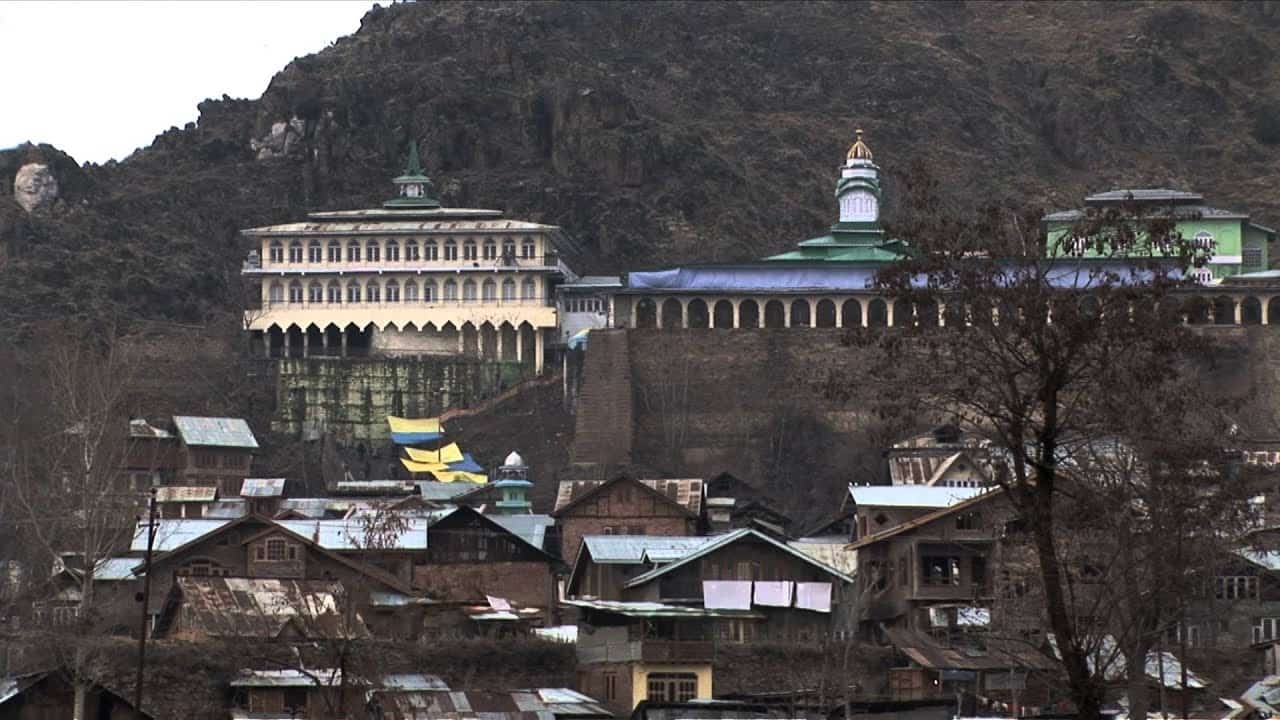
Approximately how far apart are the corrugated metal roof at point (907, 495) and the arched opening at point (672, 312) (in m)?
30.6

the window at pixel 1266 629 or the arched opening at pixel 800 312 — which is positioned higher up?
the arched opening at pixel 800 312

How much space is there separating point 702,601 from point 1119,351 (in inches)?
1872

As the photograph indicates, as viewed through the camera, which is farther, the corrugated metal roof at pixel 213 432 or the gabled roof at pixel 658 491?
the corrugated metal roof at pixel 213 432

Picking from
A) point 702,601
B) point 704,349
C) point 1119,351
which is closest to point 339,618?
point 702,601

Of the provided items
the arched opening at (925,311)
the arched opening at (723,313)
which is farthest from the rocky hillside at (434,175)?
the arched opening at (925,311)

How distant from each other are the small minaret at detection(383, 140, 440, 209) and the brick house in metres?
45.4

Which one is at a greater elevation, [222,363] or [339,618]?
[222,363]

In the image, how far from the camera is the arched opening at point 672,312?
440 feet

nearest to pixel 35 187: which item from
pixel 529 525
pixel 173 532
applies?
pixel 529 525

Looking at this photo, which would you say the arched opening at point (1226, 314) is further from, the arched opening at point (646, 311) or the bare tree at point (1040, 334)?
the bare tree at point (1040, 334)

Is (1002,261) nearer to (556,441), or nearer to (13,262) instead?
(556,441)

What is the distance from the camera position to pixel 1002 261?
44.6m

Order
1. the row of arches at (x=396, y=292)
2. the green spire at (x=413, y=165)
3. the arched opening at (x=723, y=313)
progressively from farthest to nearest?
the green spire at (x=413, y=165), the row of arches at (x=396, y=292), the arched opening at (x=723, y=313)

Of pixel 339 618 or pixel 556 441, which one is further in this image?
pixel 556 441
